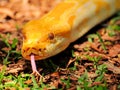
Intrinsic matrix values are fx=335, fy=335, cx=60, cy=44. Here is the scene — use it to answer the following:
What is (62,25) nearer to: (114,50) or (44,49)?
(44,49)

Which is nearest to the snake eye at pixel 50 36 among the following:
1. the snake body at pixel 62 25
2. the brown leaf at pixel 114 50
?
the snake body at pixel 62 25

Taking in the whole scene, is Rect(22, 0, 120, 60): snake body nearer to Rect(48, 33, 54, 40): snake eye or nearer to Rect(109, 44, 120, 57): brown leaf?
Rect(48, 33, 54, 40): snake eye

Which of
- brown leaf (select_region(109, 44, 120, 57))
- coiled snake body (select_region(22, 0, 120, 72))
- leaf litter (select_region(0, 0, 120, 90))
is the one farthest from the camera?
brown leaf (select_region(109, 44, 120, 57))

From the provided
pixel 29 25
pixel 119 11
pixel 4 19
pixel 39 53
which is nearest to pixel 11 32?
pixel 4 19

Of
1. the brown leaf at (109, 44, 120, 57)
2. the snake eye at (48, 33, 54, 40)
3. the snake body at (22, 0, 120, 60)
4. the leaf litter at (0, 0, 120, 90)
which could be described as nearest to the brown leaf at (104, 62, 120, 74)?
the leaf litter at (0, 0, 120, 90)

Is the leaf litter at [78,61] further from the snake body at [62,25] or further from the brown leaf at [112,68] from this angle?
the snake body at [62,25]

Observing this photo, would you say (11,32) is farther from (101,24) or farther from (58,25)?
(101,24)

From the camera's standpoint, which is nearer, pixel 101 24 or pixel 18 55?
pixel 18 55

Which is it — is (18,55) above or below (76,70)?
above
